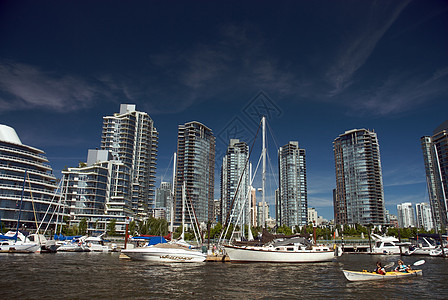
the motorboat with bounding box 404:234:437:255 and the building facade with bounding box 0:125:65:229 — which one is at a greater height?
the building facade with bounding box 0:125:65:229

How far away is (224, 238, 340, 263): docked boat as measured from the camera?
4281 cm

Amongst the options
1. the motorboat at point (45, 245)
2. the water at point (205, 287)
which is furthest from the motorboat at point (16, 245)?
the water at point (205, 287)

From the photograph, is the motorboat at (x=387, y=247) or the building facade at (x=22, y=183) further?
the building facade at (x=22, y=183)

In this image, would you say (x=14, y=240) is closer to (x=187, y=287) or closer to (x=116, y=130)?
→ (x=187, y=287)

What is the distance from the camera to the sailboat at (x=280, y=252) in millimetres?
42844

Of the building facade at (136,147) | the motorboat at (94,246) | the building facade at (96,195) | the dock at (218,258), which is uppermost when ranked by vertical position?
the building facade at (136,147)

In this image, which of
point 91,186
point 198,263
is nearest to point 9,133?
point 91,186

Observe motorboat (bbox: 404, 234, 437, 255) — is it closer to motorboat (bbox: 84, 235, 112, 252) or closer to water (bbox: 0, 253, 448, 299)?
water (bbox: 0, 253, 448, 299)

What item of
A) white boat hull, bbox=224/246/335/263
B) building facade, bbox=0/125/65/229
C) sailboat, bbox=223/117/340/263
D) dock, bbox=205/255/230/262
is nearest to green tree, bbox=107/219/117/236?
building facade, bbox=0/125/65/229

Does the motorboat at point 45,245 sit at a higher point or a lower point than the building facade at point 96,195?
lower

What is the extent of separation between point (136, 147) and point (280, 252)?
441 ft

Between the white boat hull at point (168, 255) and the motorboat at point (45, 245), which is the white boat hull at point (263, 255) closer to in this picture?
the white boat hull at point (168, 255)

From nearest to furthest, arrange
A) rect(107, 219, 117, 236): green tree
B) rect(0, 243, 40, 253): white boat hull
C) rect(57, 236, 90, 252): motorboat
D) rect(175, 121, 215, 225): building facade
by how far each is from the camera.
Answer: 1. rect(0, 243, 40, 253): white boat hull
2. rect(57, 236, 90, 252): motorboat
3. rect(107, 219, 117, 236): green tree
4. rect(175, 121, 215, 225): building facade

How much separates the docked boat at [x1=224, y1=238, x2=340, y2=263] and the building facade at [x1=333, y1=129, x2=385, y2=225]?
5162 inches
